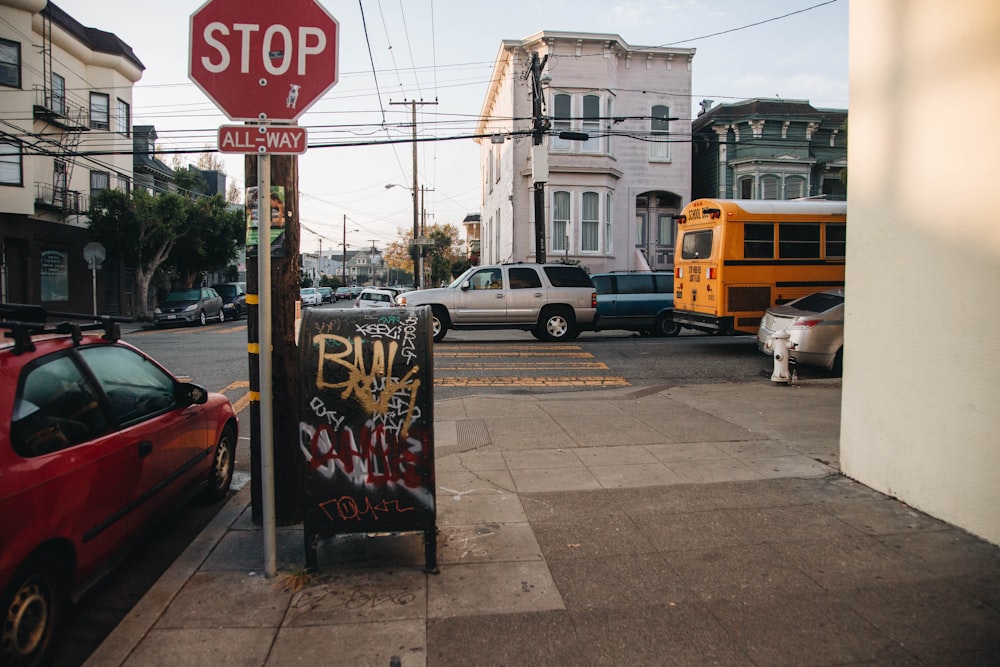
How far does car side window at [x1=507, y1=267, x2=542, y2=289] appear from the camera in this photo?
16.6 meters

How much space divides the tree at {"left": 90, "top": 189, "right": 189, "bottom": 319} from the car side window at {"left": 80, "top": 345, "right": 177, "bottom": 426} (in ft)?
83.7

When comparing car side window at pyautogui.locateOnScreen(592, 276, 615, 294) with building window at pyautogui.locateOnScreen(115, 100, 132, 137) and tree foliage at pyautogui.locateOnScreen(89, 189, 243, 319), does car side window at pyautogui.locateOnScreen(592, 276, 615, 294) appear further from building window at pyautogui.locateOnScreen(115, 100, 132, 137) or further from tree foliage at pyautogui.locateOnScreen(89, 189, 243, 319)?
building window at pyautogui.locateOnScreen(115, 100, 132, 137)

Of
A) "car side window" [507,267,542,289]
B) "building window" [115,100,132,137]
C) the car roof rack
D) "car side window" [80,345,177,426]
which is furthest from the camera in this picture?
"building window" [115,100,132,137]

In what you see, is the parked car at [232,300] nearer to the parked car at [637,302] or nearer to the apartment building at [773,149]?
the parked car at [637,302]

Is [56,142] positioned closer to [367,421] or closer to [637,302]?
[637,302]

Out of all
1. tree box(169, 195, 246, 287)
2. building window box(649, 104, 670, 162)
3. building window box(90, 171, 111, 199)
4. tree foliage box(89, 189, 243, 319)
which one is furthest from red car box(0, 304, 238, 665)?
building window box(90, 171, 111, 199)

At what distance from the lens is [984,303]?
429 centimetres

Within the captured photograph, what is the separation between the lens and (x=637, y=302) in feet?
60.1

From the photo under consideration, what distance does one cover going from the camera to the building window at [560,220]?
27.2m

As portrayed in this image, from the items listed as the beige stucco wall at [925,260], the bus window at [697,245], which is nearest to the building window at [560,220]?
the bus window at [697,245]

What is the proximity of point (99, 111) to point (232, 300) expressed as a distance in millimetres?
10035

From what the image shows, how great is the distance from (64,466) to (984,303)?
534cm

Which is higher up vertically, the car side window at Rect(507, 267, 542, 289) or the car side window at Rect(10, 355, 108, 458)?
the car side window at Rect(507, 267, 542, 289)

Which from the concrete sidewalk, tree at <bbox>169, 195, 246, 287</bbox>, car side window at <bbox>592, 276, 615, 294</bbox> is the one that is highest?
tree at <bbox>169, 195, 246, 287</bbox>
